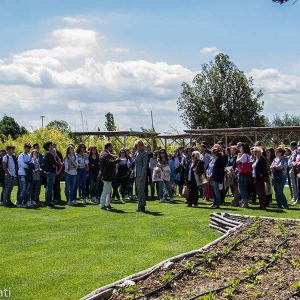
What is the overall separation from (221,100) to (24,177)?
2046 inches

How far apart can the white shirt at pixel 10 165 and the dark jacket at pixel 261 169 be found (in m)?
7.20

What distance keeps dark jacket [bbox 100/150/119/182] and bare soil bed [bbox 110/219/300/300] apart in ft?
19.9

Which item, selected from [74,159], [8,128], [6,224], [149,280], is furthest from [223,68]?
[149,280]

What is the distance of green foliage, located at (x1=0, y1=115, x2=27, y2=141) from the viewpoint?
87.6 m

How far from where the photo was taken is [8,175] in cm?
1655

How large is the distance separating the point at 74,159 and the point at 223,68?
52683mm

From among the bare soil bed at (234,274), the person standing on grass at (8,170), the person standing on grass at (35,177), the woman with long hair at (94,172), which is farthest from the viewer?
the woman with long hair at (94,172)

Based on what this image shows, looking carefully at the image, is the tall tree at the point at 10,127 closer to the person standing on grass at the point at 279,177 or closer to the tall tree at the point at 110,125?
the tall tree at the point at 110,125

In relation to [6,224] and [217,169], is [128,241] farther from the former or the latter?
[217,169]

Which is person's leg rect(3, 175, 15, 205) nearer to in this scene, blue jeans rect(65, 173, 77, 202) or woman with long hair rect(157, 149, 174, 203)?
blue jeans rect(65, 173, 77, 202)

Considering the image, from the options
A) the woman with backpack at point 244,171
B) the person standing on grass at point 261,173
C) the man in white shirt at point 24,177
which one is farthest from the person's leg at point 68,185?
the person standing on grass at point 261,173

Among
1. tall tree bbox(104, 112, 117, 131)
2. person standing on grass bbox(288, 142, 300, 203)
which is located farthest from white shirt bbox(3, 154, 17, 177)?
tall tree bbox(104, 112, 117, 131)

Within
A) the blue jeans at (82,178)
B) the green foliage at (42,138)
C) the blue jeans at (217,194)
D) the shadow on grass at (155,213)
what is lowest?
the shadow on grass at (155,213)

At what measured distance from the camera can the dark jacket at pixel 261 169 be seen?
1496cm
